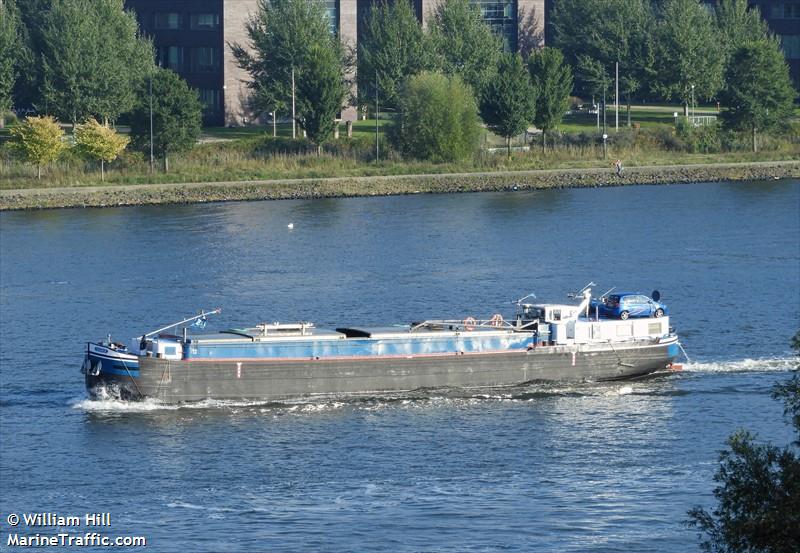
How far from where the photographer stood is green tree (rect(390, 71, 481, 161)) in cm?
14462

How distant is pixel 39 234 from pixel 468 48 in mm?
62156

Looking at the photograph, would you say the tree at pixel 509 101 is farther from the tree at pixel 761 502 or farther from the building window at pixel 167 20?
the tree at pixel 761 502

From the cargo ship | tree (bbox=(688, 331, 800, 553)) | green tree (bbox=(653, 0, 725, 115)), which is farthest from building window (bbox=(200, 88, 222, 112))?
tree (bbox=(688, 331, 800, 553))

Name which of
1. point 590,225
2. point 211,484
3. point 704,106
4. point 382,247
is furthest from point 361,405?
point 704,106

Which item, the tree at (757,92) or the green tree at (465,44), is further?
the green tree at (465,44)

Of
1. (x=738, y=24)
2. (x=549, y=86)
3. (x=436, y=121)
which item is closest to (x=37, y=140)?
(x=436, y=121)

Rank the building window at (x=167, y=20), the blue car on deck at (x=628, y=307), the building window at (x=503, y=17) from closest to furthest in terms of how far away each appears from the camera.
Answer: the blue car on deck at (x=628, y=307)
the building window at (x=167, y=20)
the building window at (x=503, y=17)

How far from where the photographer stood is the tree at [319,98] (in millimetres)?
144625

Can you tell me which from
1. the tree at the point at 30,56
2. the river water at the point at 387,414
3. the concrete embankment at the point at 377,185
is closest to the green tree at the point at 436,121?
the concrete embankment at the point at 377,185

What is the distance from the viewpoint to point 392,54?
6127 inches

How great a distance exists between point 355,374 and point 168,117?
77.8 meters

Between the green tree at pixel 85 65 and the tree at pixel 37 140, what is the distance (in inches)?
468

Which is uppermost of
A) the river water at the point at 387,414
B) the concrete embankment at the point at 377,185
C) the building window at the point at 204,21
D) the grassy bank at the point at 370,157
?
the building window at the point at 204,21

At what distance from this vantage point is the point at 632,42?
166m
